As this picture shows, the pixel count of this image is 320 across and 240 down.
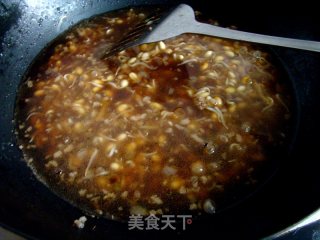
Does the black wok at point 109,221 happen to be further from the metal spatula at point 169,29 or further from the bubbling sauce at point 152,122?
the metal spatula at point 169,29

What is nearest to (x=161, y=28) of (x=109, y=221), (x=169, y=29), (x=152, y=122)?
(x=169, y=29)

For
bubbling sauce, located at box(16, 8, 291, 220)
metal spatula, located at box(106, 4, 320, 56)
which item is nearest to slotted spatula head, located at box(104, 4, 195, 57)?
metal spatula, located at box(106, 4, 320, 56)

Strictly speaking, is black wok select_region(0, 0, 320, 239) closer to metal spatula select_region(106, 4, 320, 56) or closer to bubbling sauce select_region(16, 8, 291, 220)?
bubbling sauce select_region(16, 8, 291, 220)

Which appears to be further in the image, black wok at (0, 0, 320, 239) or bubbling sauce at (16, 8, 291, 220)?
bubbling sauce at (16, 8, 291, 220)

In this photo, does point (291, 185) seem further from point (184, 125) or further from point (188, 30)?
point (188, 30)

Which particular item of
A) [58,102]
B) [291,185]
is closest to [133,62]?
[58,102]

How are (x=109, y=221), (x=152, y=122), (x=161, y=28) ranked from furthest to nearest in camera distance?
1. (x=161, y=28)
2. (x=152, y=122)
3. (x=109, y=221)

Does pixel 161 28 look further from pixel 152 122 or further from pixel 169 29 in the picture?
pixel 152 122
